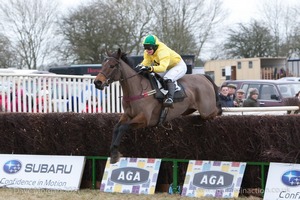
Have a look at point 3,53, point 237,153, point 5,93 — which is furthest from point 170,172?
point 3,53

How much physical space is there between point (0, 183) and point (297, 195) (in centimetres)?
529

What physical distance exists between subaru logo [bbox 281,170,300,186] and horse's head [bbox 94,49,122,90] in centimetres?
306

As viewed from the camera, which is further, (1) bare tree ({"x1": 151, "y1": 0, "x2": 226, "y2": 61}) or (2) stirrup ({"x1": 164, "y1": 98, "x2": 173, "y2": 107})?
(1) bare tree ({"x1": 151, "y1": 0, "x2": 226, "y2": 61})

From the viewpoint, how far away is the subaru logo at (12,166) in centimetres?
977

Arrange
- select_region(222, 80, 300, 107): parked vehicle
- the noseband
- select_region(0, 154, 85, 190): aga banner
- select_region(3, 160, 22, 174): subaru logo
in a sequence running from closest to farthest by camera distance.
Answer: the noseband → select_region(0, 154, 85, 190): aga banner → select_region(3, 160, 22, 174): subaru logo → select_region(222, 80, 300, 107): parked vehicle

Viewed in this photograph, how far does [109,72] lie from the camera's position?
7.99 m

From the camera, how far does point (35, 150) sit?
392 inches

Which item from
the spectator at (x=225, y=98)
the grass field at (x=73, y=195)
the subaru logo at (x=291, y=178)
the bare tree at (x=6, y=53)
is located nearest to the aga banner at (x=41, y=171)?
the grass field at (x=73, y=195)

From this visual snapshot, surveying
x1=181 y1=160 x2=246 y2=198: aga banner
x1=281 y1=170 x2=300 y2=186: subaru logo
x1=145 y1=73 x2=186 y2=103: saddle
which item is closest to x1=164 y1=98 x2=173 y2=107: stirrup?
x1=145 y1=73 x2=186 y2=103: saddle

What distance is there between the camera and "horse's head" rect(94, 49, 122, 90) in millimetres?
7738

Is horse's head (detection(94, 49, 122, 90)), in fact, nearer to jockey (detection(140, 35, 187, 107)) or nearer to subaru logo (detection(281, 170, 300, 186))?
jockey (detection(140, 35, 187, 107))

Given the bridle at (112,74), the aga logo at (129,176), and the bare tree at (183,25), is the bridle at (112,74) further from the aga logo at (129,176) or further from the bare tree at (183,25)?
the bare tree at (183,25)

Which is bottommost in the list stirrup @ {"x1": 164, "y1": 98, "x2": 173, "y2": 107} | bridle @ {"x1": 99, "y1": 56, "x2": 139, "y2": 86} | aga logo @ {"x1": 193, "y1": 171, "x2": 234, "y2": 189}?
aga logo @ {"x1": 193, "y1": 171, "x2": 234, "y2": 189}

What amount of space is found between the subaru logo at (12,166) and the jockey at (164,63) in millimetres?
3157
